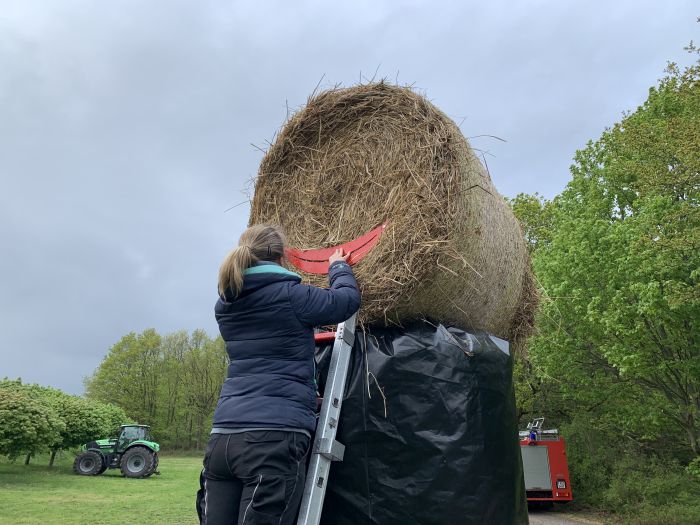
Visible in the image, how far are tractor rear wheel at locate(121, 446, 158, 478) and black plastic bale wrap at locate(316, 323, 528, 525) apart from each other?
66.3ft

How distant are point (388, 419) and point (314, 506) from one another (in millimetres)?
557

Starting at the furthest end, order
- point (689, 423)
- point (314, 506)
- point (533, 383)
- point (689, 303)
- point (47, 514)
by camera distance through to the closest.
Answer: point (533, 383) → point (689, 423) → point (689, 303) → point (47, 514) → point (314, 506)

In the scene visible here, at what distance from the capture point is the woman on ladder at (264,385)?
220 cm

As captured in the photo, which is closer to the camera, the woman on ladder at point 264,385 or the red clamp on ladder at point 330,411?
the woman on ladder at point 264,385

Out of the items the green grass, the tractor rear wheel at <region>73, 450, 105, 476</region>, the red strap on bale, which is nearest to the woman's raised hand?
the red strap on bale

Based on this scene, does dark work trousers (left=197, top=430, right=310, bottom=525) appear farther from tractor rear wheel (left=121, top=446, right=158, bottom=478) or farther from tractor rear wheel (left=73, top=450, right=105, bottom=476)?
tractor rear wheel (left=73, top=450, right=105, bottom=476)

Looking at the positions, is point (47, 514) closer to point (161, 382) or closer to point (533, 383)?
point (533, 383)

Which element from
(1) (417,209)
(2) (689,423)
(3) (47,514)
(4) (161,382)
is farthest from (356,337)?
(4) (161,382)

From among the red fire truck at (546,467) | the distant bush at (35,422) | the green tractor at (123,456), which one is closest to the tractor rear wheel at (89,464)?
the green tractor at (123,456)

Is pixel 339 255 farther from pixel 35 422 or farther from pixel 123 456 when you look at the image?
pixel 123 456

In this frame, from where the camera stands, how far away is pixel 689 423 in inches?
522

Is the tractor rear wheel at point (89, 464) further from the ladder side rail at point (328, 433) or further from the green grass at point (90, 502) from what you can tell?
the ladder side rail at point (328, 433)

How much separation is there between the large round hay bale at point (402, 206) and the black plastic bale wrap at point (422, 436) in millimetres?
220

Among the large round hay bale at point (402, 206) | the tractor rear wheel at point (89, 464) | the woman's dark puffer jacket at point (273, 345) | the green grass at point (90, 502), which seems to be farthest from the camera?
the tractor rear wheel at point (89, 464)
